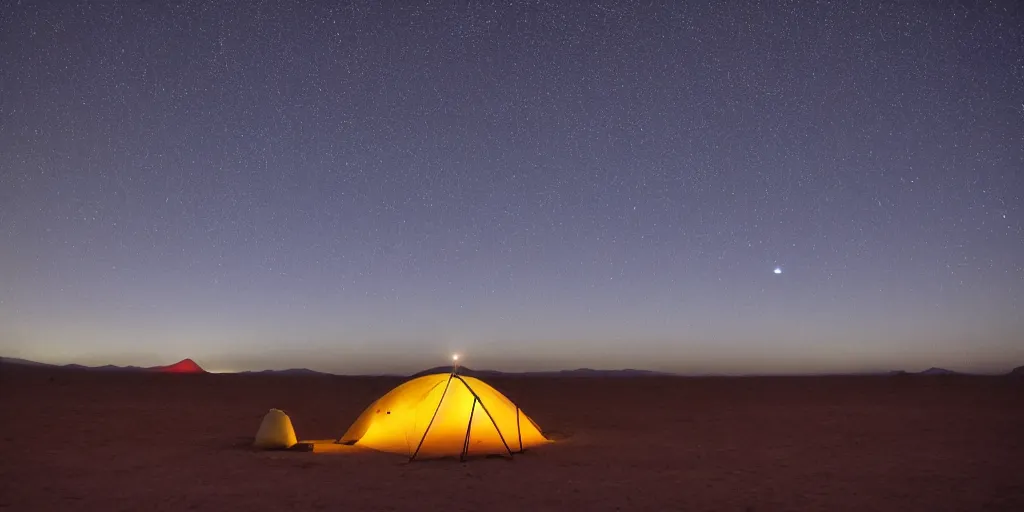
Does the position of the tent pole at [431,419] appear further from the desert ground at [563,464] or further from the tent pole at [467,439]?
the tent pole at [467,439]

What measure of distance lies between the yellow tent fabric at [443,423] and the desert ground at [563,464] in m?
0.64

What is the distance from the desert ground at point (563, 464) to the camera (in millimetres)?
10422

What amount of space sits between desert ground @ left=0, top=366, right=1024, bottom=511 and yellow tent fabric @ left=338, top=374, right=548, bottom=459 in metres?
0.64

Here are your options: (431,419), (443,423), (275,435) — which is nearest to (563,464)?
(443,423)

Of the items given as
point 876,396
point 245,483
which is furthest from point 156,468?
point 876,396

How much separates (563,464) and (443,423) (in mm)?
2678

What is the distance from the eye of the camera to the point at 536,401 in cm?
3391

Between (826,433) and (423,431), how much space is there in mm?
12056

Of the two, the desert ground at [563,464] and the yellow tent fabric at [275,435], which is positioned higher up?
the yellow tent fabric at [275,435]

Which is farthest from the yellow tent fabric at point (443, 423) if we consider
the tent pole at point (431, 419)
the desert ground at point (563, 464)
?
the desert ground at point (563, 464)

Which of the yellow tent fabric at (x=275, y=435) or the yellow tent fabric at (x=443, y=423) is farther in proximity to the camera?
the yellow tent fabric at (x=275, y=435)

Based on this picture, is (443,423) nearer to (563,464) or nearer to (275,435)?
(563,464)

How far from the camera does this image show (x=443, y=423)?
1455cm

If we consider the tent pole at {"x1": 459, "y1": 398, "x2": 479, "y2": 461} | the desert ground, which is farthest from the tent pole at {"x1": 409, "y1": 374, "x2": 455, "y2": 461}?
the tent pole at {"x1": 459, "y1": 398, "x2": 479, "y2": 461}
